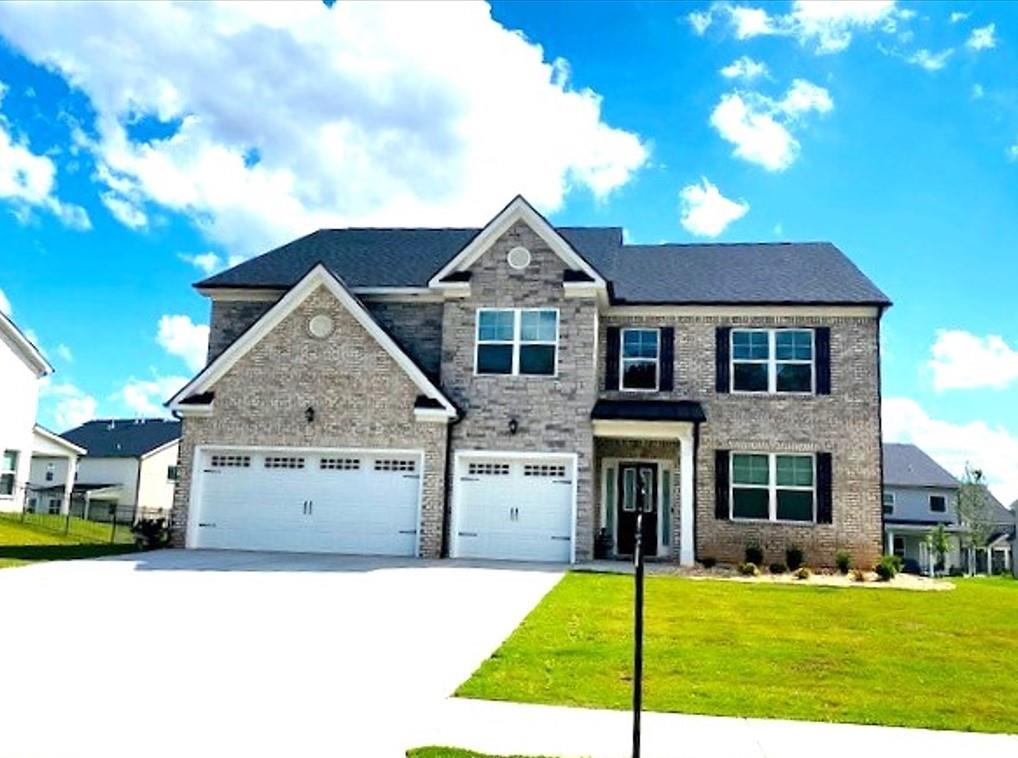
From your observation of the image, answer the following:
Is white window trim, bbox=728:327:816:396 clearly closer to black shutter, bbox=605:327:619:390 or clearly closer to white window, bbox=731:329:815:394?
white window, bbox=731:329:815:394

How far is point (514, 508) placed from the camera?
20.1 metres

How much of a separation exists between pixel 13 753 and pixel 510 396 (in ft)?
51.1

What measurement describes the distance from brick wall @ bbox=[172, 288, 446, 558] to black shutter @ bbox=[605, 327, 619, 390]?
476 centimetres

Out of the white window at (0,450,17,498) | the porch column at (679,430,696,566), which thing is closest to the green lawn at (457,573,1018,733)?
the porch column at (679,430,696,566)

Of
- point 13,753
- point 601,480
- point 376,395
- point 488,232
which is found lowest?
point 13,753

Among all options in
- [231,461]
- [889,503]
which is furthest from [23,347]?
[889,503]

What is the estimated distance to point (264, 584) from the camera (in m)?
13.5

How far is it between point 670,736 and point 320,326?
1598 cm

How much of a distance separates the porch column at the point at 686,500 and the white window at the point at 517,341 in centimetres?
359

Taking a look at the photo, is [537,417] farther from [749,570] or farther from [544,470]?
[749,570]

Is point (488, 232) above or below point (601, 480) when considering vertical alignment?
above

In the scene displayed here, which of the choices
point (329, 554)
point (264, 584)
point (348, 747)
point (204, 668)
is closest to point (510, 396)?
point (329, 554)

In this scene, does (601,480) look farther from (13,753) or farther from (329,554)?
(13,753)

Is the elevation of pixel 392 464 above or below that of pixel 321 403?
below
